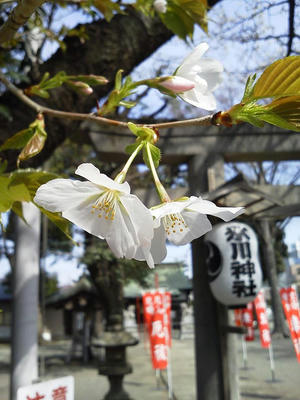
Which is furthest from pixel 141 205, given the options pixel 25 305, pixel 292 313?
pixel 292 313

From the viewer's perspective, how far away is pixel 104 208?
0.44 meters

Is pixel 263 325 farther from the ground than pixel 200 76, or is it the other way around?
pixel 200 76

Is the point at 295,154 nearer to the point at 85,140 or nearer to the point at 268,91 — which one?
the point at 85,140

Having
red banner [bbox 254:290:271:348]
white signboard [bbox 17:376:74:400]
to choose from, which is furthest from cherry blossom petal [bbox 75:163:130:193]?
red banner [bbox 254:290:271:348]

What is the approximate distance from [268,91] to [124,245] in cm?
22

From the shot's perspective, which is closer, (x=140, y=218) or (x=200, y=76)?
(x=140, y=218)

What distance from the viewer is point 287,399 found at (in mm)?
4855

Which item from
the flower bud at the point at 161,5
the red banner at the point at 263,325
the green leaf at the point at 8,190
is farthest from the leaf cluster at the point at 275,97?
the red banner at the point at 263,325

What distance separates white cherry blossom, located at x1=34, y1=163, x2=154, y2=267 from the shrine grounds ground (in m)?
3.32

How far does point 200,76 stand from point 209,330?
283 centimetres

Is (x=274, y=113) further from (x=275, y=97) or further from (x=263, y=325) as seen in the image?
(x=263, y=325)

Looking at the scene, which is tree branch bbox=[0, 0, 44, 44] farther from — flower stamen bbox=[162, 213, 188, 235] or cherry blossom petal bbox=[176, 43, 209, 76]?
flower stamen bbox=[162, 213, 188, 235]

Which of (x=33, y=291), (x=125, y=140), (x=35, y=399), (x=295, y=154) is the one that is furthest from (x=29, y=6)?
(x=295, y=154)

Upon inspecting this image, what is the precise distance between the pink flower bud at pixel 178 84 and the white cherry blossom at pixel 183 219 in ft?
0.54
